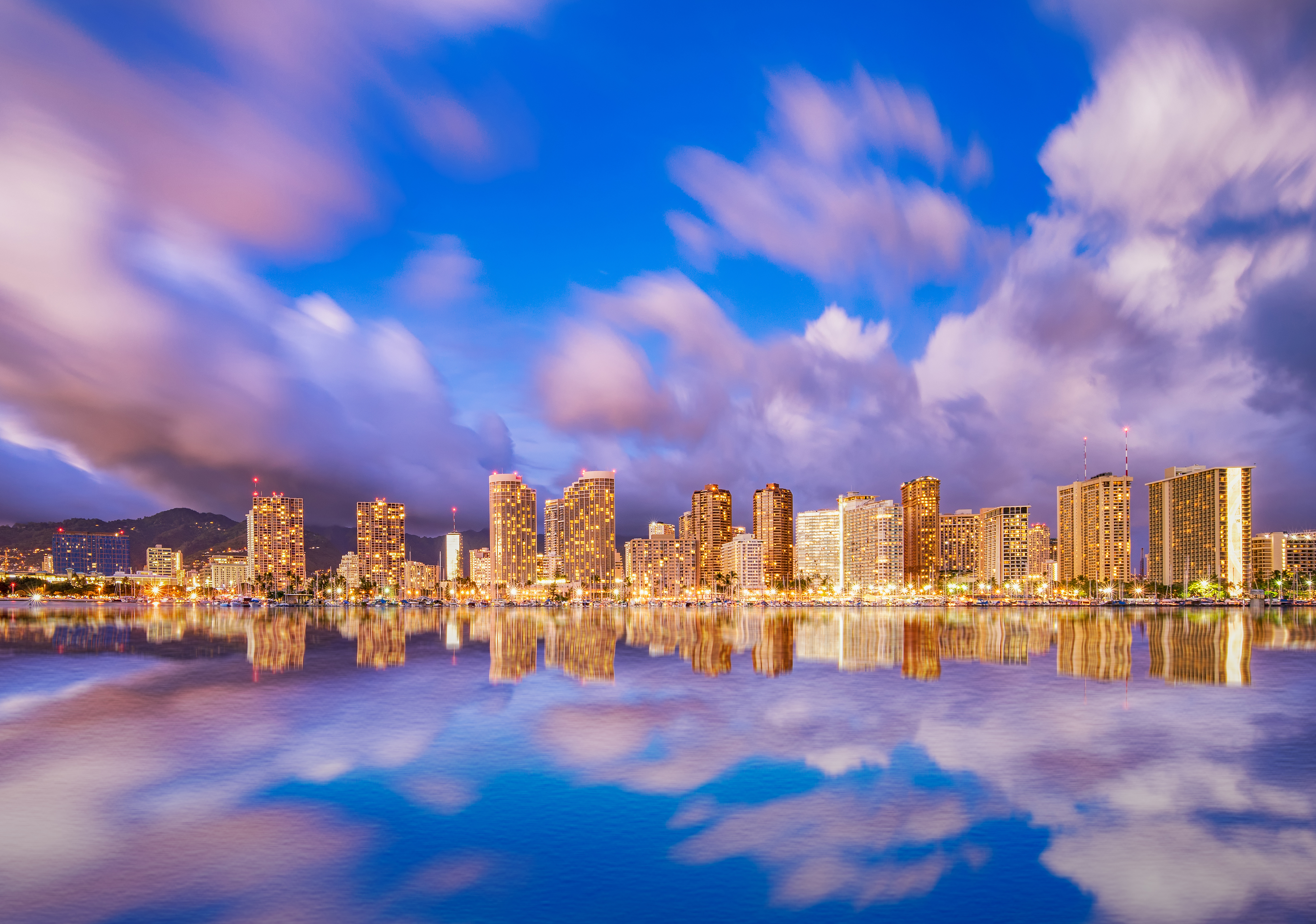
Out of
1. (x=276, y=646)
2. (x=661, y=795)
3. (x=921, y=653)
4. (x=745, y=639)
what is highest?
(x=661, y=795)

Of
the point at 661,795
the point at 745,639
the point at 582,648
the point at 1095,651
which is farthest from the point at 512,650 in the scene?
the point at 1095,651

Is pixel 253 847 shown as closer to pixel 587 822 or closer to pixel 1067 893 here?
pixel 587 822

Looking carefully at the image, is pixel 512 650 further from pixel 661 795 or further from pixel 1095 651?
pixel 1095 651

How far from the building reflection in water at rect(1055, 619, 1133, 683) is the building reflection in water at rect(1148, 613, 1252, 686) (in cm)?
273

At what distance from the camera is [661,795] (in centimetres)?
3173

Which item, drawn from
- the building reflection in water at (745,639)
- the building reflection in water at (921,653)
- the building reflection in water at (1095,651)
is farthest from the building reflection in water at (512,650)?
the building reflection in water at (1095,651)

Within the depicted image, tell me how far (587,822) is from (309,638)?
314ft

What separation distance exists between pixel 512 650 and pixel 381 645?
20.6 meters

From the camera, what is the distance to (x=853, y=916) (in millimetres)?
20953

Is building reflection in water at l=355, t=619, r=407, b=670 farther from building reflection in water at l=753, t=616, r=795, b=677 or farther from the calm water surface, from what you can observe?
building reflection in water at l=753, t=616, r=795, b=677

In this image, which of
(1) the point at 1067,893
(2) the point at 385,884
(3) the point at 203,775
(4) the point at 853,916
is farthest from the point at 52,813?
(1) the point at 1067,893

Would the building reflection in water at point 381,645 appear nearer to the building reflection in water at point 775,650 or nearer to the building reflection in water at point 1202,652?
the building reflection in water at point 775,650

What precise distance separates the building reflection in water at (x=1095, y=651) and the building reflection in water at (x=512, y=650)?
4745 cm

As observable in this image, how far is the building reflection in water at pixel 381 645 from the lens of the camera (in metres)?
78.6
